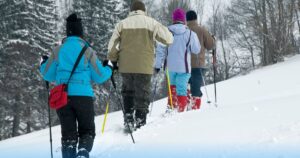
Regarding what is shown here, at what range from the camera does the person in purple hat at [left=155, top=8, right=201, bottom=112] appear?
810 cm

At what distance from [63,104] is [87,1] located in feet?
120

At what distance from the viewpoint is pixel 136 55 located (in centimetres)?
673

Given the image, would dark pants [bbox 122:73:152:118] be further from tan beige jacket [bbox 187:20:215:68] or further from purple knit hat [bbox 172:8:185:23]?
tan beige jacket [bbox 187:20:215:68]

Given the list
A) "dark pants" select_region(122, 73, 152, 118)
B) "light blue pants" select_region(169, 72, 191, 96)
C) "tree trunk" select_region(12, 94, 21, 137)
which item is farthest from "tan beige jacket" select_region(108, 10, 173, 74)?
"tree trunk" select_region(12, 94, 21, 137)

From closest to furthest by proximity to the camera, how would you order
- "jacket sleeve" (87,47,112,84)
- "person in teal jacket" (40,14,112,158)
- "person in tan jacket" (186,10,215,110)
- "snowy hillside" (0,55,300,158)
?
"snowy hillside" (0,55,300,158) < "person in teal jacket" (40,14,112,158) < "jacket sleeve" (87,47,112,84) < "person in tan jacket" (186,10,215,110)

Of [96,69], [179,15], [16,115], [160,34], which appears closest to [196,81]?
[179,15]

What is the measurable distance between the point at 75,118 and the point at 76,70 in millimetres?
569

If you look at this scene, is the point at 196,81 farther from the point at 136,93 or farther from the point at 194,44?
the point at 136,93

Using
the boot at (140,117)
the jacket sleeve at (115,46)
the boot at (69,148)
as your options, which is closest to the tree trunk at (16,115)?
the jacket sleeve at (115,46)

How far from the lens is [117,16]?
1601 inches

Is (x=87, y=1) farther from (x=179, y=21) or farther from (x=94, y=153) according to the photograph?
(x=94, y=153)

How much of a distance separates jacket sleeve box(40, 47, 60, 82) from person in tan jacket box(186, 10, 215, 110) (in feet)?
13.5

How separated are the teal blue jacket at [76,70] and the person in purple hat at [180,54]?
10.1 ft

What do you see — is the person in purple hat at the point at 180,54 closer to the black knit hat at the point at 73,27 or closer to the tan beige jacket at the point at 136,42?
the tan beige jacket at the point at 136,42
